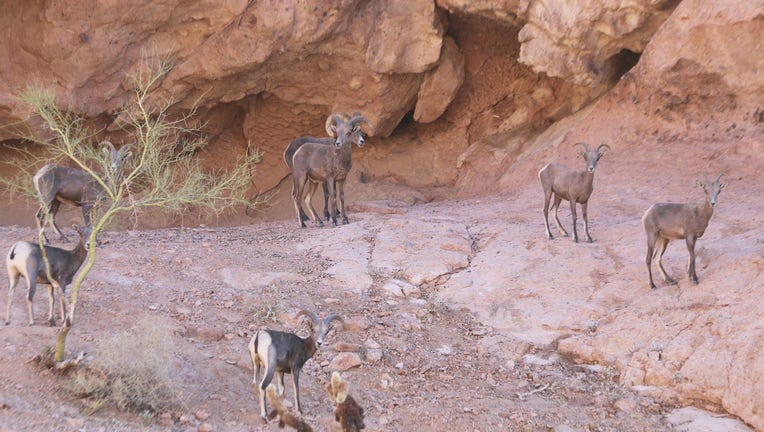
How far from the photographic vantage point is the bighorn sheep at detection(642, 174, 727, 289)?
28.5ft

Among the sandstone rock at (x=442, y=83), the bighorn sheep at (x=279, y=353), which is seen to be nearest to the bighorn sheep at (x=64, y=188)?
the bighorn sheep at (x=279, y=353)

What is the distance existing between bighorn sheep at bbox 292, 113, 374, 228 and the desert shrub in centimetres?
671

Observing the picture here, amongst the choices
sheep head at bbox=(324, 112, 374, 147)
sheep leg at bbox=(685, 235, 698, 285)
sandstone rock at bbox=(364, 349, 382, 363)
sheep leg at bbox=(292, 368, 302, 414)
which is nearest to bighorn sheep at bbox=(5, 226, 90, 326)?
sheep leg at bbox=(292, 368, 302, 414)

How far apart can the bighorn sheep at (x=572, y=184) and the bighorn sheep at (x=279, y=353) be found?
5.38 meters

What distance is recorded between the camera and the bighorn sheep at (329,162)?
13.2 metres

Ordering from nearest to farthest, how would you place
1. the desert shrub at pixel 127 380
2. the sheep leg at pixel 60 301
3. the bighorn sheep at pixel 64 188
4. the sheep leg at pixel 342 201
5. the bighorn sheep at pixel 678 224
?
1. the desert shrub at pixel 127 380
2. the sheep leg at pixel 60 301
3. the bighorn sheep at pixel 678 224
4. the bighorn sheep at pixel 64 188
5. the sheep leg at pixel 342 201

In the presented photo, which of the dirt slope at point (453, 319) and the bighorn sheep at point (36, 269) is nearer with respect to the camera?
the dirt slope at point (453, 319)

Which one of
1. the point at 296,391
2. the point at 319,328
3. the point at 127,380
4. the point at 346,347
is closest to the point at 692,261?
the point at 346,347

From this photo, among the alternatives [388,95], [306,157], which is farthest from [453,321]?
[388,95]

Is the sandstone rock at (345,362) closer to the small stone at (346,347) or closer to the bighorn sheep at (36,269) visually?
the small stone at (346,347)

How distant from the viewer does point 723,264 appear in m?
8.48

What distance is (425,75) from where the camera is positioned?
16.9 metres

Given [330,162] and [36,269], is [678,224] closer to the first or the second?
[330,162]

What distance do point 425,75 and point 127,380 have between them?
12110mm
